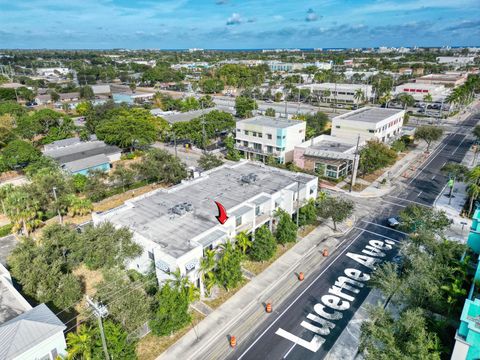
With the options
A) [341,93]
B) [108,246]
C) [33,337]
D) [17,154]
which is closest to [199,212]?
[108,246]

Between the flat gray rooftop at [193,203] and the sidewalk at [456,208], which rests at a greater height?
the flat gray rooftop at [193,203]

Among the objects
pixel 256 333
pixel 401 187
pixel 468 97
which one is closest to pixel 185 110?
pixel 401 187

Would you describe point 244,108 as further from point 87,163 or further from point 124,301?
point 124,301

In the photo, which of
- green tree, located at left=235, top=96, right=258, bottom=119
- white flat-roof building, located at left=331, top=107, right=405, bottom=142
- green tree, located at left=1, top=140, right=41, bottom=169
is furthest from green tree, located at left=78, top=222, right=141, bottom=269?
green tree, located at left=235, top=96, right=258, bottom=119

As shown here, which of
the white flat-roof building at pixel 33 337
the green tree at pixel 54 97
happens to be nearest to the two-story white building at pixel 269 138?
the white flat-roof building at pixel 33 337

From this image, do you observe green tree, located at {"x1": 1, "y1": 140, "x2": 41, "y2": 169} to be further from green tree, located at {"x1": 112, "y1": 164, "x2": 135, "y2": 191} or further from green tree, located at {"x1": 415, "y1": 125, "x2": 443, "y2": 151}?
green tree, located at {"x1": 415, "y1": 125, "x2": 443, "y2": 151}

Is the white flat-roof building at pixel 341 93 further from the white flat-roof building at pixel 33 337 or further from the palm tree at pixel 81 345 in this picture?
the white flat-roof building at pixel 33 337

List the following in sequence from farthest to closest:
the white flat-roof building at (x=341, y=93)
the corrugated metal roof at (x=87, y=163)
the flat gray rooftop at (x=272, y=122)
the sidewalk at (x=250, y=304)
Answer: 1. the white flat-roof building at (x=341, y=93)
2. the flat gray rooftop at (x=272, y=122)
3. the corrugated metal roof at (x=87, y=163)
4. the sidewalk at (x=250, y=304)
